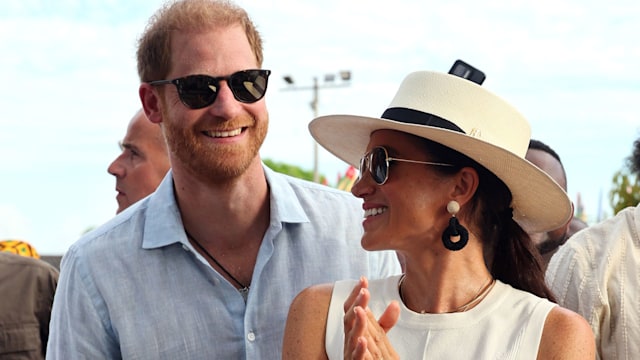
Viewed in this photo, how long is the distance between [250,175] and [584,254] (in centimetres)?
134

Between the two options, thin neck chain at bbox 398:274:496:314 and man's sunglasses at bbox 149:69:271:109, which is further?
man's sunglasses at bbox 149:69:271:109

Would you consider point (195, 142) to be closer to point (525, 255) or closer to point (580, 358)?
point (525, 255)

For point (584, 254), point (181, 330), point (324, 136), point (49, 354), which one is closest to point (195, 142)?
point (324, 136)

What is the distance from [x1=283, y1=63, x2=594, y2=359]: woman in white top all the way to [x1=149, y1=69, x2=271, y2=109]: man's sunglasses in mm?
570

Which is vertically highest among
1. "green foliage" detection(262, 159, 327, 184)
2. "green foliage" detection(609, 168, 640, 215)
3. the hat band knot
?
the hat band knot

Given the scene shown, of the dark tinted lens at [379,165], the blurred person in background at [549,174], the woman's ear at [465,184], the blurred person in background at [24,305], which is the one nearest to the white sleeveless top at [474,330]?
the woman's ear at [465,184]

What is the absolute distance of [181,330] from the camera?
11.9 ft

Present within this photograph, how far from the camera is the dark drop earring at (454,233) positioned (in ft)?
10.1

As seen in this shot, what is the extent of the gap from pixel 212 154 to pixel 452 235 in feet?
3.44

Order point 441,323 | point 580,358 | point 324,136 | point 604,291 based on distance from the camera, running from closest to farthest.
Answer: point 580,358 < point 441,323 < point 604,291 < point 324,136

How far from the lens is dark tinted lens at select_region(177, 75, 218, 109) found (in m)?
3.66

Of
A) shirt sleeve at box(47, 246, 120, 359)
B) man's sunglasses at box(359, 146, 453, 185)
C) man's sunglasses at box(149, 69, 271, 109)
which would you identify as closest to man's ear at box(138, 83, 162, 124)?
man's sunglasses at box(149, 69, 271, 109)

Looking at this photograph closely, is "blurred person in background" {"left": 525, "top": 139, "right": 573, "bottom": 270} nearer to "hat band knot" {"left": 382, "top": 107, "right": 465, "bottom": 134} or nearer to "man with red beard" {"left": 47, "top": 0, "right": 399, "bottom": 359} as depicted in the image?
"man with red beard" {"left": 47, "top": 0, "right": 399, "bottom": 359}

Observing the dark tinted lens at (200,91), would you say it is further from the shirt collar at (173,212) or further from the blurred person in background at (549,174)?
the blurred person in background at (549,174)
